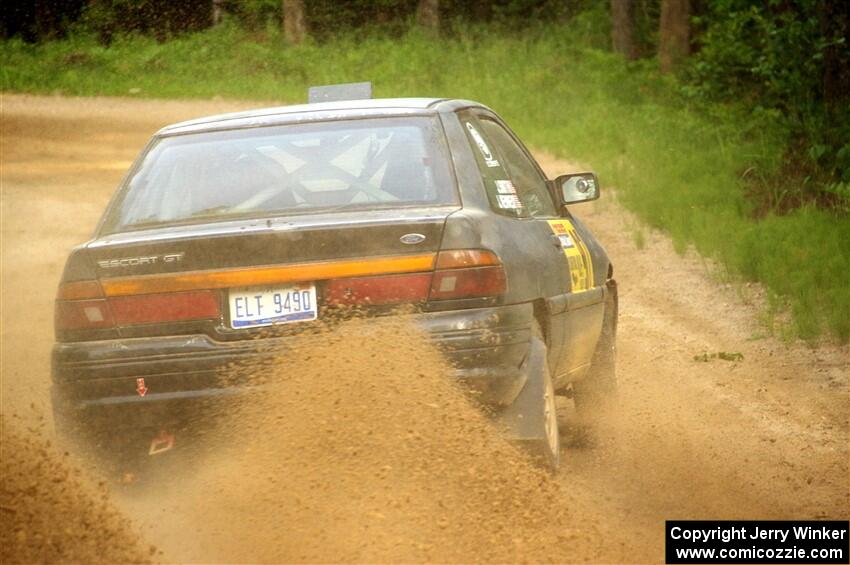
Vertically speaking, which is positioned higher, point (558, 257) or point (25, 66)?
point (558, 257)

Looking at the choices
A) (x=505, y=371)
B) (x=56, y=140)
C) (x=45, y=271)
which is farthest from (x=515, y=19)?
(x=505, y=371)

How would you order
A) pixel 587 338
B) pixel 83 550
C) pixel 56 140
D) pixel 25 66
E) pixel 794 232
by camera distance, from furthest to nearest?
pixel 25 66
pixel 56 140
pixel 794 232
pixel 587 338
pixel 83 550

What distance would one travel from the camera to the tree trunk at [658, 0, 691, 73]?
27.2m

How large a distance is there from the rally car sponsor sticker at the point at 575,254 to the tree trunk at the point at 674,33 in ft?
70.2

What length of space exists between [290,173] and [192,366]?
98cm

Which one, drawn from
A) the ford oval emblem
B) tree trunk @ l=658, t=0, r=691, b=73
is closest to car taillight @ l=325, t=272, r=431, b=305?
the ford oval emblem

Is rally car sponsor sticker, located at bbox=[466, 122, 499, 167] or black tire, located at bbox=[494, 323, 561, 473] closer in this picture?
black tire, located at bbox=[494, 323, 561, 473]

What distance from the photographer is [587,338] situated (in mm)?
6277

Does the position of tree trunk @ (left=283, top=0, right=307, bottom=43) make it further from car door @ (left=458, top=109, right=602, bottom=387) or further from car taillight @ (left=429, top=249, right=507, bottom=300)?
car taillight @ (left=429, top=249, right=507, bottom=300)

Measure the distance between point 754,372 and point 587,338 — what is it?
2.11 metres

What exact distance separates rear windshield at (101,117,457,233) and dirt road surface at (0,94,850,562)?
2.50 feet

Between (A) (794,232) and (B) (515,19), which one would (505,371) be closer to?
(A) (794,232)

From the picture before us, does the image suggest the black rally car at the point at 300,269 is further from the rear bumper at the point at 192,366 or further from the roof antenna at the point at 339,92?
the roof antenna at the point at 339,92

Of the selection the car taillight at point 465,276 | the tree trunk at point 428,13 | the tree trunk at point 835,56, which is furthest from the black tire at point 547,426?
the tree trunk at point 428,13
